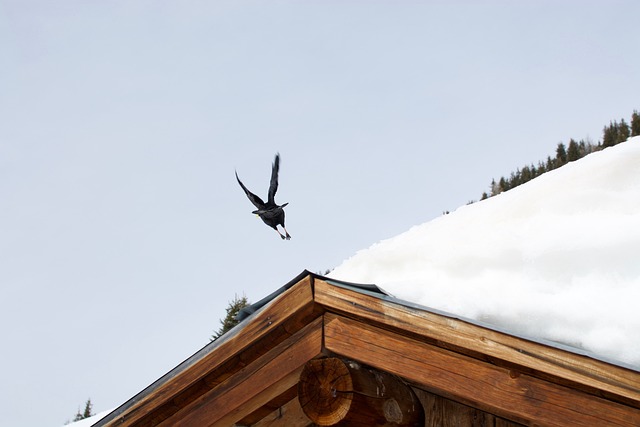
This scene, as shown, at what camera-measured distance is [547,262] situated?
280cm

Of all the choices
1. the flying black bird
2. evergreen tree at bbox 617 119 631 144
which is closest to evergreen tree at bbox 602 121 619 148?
evergreen tree at bbox 617 119 631 144

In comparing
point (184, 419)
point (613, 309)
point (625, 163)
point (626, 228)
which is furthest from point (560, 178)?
point (184, 419)

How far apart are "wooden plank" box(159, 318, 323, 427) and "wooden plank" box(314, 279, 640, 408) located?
22 cm

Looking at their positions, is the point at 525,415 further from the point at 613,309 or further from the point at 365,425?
the point at 365,425

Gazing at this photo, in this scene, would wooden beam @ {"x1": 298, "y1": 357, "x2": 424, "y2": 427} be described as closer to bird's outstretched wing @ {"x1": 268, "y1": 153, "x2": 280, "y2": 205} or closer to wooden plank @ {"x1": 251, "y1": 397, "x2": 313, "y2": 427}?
wooden plank @ {"x1": 251, "y1": 397, "x2": 313, "y2": 427}

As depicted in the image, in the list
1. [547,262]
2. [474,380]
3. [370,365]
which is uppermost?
[547,262]

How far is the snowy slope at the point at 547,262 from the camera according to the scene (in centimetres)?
240

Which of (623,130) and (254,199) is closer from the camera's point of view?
(254,199)

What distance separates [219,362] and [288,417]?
66 centimetres

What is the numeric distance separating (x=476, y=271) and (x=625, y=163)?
122cm

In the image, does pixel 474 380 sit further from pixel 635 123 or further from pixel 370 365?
pixel 635 123

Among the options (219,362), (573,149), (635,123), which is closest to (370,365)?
(219,362)

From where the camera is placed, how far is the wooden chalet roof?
2291mm

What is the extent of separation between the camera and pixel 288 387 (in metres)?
→ 3.24
